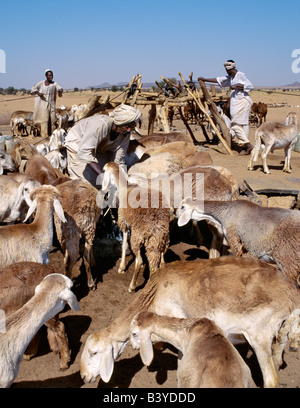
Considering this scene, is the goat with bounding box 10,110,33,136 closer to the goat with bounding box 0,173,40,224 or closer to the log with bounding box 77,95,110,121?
the log with bounding box 77,95,110,121

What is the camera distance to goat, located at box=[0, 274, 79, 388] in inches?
128

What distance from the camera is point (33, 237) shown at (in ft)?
16.4

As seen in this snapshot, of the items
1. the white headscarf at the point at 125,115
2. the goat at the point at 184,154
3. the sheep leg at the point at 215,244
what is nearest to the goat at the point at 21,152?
the goat at the point at 184,154

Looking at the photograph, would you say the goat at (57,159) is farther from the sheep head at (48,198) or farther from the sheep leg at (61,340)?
the sheep leg at (61,340)

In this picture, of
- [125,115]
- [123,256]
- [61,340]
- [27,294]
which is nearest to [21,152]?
[125,115]

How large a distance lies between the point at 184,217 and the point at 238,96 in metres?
7.09

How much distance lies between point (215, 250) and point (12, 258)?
338 centimetres

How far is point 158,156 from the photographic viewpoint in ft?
27.0

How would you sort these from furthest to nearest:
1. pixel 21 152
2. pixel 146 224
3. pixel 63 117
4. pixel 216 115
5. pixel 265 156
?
pixel 63 117, pixel 216 115, pixel 265 156, pixel 21 152, pixel 146 224

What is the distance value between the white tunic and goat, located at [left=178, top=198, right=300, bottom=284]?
6.65 metres

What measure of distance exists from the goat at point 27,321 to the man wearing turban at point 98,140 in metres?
3.54

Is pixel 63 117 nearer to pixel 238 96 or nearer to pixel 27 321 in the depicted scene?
pixel 238 96

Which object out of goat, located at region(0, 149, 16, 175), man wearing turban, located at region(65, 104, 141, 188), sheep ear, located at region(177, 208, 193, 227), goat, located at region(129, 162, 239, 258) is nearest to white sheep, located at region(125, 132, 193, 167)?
man wearing turban, located at region(65, 104, 141, 188)

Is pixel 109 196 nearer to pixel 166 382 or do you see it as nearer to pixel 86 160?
pixel 86 160
